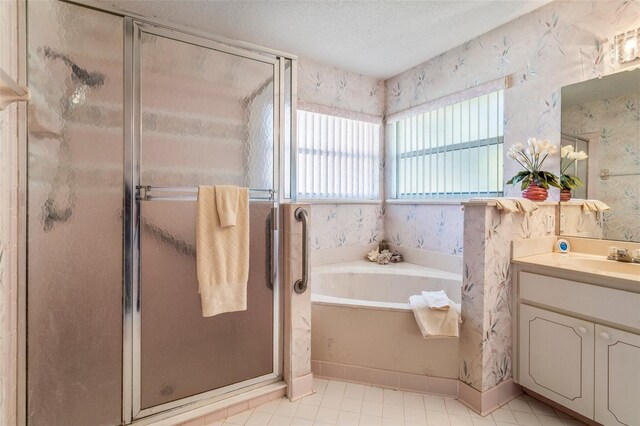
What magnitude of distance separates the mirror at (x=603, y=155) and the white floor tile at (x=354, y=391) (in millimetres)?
1652

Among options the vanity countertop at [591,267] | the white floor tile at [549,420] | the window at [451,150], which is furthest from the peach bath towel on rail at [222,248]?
the window at [451,150]

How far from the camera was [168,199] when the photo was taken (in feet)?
4.78

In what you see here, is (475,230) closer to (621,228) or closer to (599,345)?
(599,345)

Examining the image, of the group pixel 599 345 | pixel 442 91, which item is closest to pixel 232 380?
pixel 599 345

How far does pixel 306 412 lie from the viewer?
5.50 feet

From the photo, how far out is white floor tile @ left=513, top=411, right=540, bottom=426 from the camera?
1.61 metres

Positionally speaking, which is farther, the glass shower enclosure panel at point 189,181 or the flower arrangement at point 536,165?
the flower arrangement at point 536,165

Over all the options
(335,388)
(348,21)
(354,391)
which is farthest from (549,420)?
(348,21)

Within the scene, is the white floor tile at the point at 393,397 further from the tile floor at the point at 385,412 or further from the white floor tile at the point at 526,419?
the white floor tile at the point at 526,419

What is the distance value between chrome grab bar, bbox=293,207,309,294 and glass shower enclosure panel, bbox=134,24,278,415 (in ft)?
0.57

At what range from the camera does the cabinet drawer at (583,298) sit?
137cm

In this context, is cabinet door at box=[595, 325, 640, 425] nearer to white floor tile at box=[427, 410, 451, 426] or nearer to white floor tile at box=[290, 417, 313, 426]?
white floor tile at box=[427, 410, 451, 426]

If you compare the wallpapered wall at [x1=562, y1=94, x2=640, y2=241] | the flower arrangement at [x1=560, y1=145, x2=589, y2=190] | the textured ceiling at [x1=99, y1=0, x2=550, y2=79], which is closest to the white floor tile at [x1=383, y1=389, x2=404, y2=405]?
the wallpapered wall at [x1=562, y1=94, x2=640, y2=241]

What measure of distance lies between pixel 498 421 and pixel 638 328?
790 millimetres
